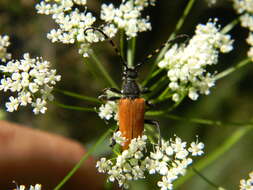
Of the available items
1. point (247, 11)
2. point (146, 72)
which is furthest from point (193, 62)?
point (146, 72)

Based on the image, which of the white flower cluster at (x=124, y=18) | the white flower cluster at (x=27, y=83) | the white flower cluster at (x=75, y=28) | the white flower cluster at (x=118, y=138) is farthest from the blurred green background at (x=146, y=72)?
the white flower cluster at (x=118, y=138)

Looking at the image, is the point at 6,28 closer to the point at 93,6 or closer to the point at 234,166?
the point at 93,6

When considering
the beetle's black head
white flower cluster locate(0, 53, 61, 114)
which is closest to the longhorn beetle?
the beetle's black head

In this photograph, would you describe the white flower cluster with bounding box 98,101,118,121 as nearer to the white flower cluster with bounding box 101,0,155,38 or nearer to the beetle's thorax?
the beetle's thorax

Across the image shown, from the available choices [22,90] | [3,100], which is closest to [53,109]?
[3,100]

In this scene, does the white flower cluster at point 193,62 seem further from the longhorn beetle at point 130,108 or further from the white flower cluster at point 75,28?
the white flower cluster at point 75,28
